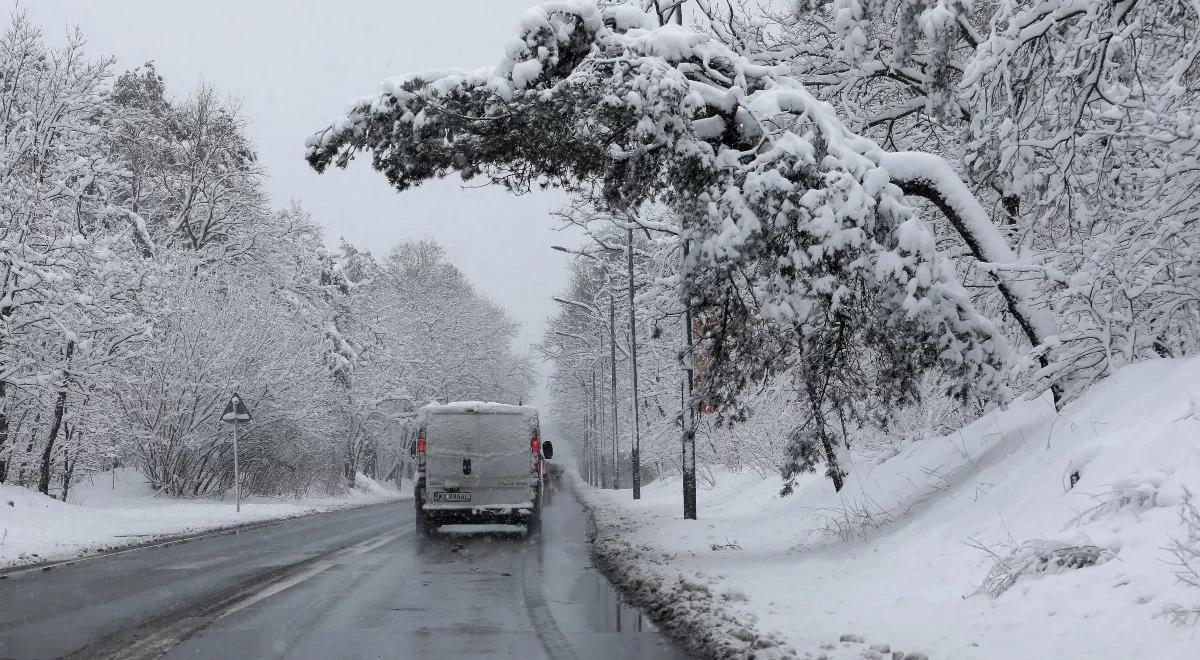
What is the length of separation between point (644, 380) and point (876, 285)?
35089mm

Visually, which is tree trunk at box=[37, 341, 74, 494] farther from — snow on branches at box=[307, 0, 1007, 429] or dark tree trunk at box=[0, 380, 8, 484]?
snow on branches at box=[307, 0, 1007, 429]

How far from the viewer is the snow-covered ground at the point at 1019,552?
5.37 metres

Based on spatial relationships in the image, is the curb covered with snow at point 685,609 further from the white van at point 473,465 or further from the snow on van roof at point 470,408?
the snow on van roof at point 470,408

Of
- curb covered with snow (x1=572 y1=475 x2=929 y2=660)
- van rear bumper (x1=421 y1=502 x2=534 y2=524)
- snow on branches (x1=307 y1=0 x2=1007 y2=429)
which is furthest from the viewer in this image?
van rear bumper (x1=421 y1=502 x2=534 y2=524)

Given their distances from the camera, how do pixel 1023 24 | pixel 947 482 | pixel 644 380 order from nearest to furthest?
pixel 1023 24 < pixel 947 482 < pixel 644 380

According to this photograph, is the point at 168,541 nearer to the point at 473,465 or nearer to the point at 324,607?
the point at 473,465

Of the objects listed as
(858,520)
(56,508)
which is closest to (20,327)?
(56,508)

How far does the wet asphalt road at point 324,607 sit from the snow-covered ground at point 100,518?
1348mm

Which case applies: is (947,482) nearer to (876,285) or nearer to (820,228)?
(876,285)

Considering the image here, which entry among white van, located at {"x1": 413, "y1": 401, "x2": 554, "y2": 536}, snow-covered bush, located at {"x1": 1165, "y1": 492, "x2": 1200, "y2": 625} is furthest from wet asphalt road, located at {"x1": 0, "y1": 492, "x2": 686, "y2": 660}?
snow-covered bush, located at {"x1": 1165, "y1": 492, "x2": 1200, "y2": 625}

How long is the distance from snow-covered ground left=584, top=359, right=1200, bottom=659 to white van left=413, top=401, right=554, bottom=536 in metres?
5.81

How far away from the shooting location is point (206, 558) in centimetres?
1401

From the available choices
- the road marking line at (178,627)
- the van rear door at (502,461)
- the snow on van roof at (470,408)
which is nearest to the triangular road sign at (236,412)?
the snow on van roof at (470,408)

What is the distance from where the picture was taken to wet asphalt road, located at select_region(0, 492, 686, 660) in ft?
23.3
